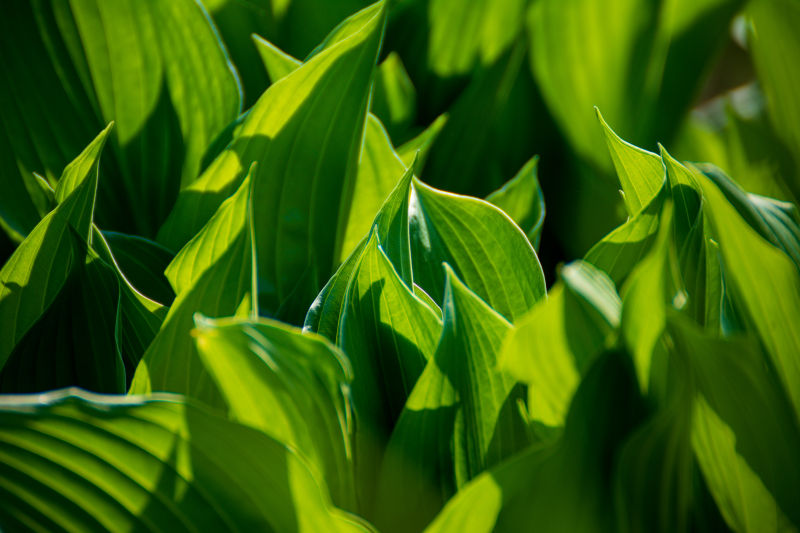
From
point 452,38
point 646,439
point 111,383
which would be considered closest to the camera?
point 646,439

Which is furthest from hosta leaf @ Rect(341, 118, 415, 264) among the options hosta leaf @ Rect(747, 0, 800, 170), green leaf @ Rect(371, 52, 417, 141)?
hosta leaf @ Rect(747, 0, 800, 170)

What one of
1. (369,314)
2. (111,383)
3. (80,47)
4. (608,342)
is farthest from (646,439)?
(80,47)

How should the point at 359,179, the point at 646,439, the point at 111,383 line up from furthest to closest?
the point at 359,179
the point at 111,383
the point at 646,439

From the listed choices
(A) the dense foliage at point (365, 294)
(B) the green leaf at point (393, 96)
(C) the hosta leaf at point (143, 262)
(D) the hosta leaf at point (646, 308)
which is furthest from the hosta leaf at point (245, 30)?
(D) the hosta leaf at point (646, 308)

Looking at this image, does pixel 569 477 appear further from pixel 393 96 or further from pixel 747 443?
pixel 393 96

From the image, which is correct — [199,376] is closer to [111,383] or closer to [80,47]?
[111,383]

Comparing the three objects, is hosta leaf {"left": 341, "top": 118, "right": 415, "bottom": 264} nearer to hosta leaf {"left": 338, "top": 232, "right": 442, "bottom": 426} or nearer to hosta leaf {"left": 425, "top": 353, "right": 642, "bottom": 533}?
hosta leaf {"left": 338, "top": 232, "right": 442, "bottom": 426}

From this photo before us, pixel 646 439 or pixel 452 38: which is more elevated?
pixel 452 38
